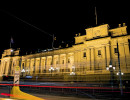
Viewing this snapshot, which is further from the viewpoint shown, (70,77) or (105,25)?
(105,25)

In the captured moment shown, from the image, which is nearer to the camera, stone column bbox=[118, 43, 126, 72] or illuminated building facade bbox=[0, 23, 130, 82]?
stone column bbox=[118, 43, 126, 72]

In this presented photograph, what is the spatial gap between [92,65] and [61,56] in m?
17.9

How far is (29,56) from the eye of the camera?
221 feet

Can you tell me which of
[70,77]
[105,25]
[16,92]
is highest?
[105,25]

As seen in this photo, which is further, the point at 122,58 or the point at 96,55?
the point at 96,55

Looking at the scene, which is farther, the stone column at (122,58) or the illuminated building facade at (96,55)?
the illuminated building facade at (96,55)

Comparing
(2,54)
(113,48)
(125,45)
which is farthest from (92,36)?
(2,54)

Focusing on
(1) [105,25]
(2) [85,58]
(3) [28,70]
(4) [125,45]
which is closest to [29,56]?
(3) [28,70]

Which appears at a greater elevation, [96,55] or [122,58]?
[96,55]

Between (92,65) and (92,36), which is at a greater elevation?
(92,36)

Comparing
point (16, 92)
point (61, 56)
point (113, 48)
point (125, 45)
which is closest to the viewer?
point (16, 92)

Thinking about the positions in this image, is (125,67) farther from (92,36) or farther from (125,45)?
(92,36)

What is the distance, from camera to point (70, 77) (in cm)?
3697

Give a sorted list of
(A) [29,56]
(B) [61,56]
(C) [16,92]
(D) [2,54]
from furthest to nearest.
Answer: (D) [2,54], (A) [29,56], (B) [61,56], (C) [16,92]
